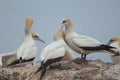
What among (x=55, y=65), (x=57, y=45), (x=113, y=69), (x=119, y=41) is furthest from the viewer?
(x=119, y=41)

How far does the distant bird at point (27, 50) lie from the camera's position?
10133 mm

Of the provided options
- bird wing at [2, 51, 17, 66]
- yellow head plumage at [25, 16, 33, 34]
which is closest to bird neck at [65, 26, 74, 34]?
yellow head plumage at [25, 16, 33, 34]

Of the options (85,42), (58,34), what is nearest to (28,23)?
(58,34)

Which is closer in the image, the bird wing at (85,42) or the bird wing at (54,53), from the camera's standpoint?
the bird wing at (54,53)

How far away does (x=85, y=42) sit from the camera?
9.96 m

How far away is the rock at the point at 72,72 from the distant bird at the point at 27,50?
2.60 ft

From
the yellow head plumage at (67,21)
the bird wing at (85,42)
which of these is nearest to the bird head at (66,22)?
the yellow head plumage at (67,21)

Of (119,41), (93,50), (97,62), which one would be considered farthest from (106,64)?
(119,41)

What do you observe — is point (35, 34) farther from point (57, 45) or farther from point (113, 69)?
point (113, 69)

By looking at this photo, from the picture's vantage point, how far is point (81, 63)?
9211 mm

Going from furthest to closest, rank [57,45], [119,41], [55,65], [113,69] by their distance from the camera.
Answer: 1. [119,41]
2. [57,45]
3. [55,65]
4. [113,69]

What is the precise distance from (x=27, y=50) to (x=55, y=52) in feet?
4.43

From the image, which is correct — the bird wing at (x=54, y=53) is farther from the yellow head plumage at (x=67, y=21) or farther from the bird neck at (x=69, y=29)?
the yellow head plumage at (x=67, y=21)

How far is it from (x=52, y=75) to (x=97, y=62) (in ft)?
3.67
